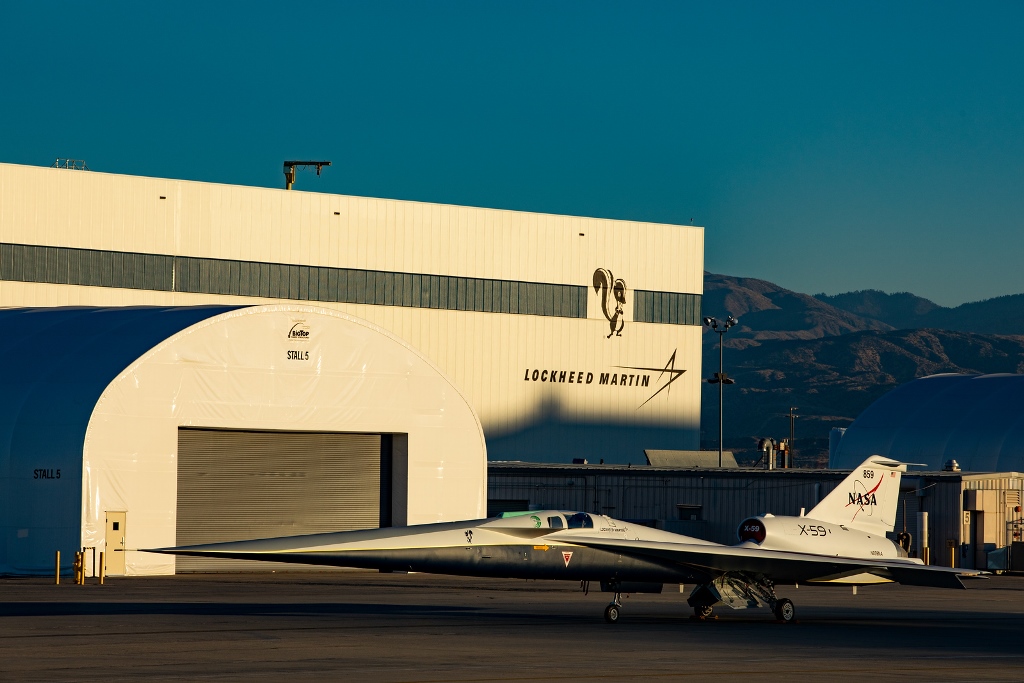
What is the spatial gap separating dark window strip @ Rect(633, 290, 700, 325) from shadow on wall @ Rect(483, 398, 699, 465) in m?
5.53

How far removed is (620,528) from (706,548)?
6.14ft

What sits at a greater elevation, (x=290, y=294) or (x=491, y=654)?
(x=290, y=294)

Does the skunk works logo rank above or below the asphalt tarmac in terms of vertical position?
above

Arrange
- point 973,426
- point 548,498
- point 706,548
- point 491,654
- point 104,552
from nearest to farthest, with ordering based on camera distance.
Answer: point 491,654
point 706,548
point 104,552
point 548,498
point 973,426

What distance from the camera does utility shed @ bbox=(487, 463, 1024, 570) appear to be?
205ft

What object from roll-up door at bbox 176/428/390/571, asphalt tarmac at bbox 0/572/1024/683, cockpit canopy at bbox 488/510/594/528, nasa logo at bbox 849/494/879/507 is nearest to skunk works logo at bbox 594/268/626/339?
roll-up door at bbox 176/428/390/571

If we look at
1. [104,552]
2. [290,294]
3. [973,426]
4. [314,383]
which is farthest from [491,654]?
[973,426]

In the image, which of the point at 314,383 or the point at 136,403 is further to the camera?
the point at 314,383

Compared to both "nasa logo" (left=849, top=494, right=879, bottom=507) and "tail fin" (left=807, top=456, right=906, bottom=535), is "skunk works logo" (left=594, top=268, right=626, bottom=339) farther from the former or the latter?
"nasa logo" (left=849, top=494, right=879, bottom=507)

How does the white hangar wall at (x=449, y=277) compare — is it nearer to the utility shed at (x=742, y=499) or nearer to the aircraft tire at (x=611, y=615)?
the utility shed at (x=742, y=499)

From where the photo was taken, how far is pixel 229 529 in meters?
50.8

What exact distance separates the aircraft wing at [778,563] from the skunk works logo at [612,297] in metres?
44.9

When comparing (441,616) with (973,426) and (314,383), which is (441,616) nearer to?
(314,383)

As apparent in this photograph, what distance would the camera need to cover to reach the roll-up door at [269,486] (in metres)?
50.3
